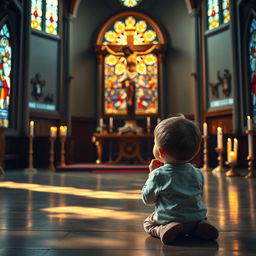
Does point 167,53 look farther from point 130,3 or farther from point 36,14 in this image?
point 36,14

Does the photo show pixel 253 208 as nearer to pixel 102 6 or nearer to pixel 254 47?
pixel 254 47

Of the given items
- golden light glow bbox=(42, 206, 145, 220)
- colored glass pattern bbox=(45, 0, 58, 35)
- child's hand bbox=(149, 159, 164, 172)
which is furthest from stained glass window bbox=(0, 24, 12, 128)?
child's hand bbox=(149, 159, 164, 172)

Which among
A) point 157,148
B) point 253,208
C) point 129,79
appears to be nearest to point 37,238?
point 157,148

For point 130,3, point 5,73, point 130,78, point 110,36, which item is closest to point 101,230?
point 130,78

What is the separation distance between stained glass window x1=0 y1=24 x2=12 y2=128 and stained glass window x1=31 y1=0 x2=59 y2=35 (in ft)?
5.89

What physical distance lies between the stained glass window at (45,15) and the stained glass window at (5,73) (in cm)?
179

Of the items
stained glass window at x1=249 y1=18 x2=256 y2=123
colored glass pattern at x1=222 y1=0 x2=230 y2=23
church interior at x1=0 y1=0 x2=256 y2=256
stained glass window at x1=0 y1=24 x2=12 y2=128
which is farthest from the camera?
colored glass pattern at x1=222 y1=0 x2=230 y2=23

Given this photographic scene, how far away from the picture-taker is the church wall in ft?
39.6

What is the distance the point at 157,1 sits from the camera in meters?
12.6

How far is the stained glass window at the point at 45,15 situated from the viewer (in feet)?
36.5

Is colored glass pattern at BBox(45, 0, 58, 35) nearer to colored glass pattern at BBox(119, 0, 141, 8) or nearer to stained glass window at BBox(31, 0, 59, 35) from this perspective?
stained glass window at BBox(31, 0, 59, 35)

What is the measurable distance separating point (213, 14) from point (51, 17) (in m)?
5.25

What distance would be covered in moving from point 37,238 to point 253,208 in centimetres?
139

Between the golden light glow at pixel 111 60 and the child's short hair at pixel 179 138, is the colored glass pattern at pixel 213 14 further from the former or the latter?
the child's short hair at pixel 179 138
